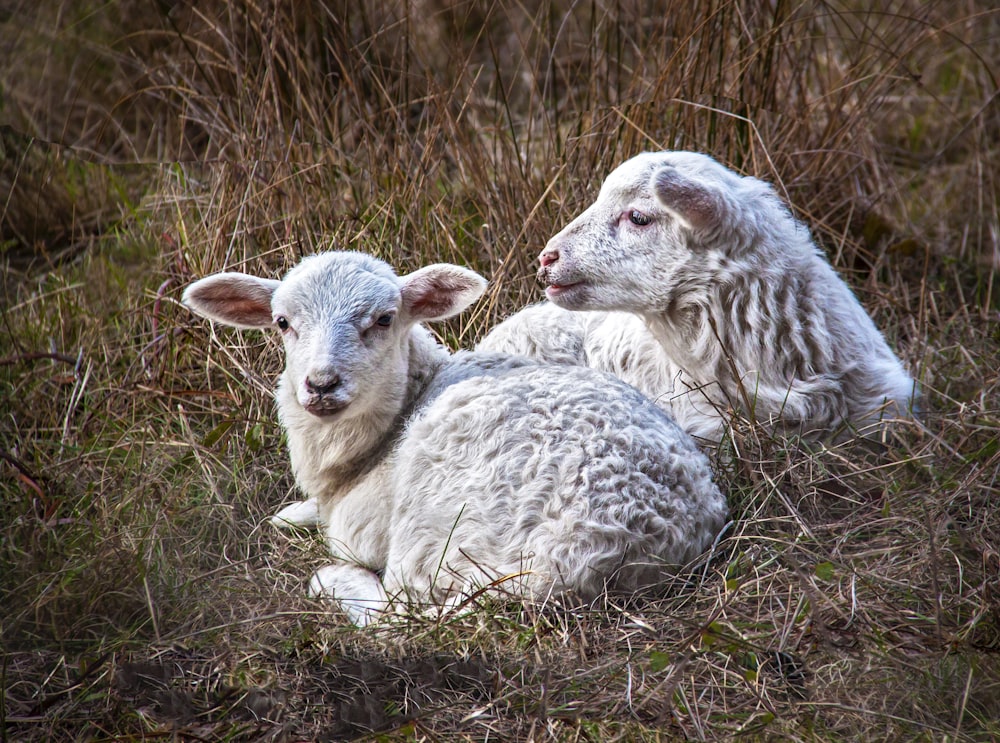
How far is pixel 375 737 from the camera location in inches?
98.7

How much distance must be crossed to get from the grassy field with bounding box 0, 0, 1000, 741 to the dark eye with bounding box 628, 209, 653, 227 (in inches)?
31.4

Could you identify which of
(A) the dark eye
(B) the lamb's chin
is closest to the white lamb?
(A) the dark eye

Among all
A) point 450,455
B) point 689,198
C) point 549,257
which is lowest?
point 450,455

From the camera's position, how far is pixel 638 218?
142 inches

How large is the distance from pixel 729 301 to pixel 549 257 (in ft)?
2.25

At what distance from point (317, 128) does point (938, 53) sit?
4467mm

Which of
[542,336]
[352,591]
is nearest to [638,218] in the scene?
[542,336]

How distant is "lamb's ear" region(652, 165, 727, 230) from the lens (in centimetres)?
339

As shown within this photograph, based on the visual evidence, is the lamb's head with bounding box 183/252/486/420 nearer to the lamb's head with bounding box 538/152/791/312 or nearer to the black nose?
the black nose

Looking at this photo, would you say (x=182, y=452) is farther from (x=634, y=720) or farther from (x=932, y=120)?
(x=932, y=120)

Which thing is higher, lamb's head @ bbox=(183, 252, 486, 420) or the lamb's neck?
lamb's head @ bbox=(183, 252, 486, 420)

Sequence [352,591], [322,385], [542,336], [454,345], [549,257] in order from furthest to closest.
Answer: [454,345] → [542,336] → [549,257] → [352,591] → [322,385]

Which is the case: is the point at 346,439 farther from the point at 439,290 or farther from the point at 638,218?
the point at 638,218

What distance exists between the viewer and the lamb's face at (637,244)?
3.53 m
